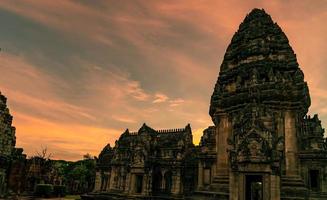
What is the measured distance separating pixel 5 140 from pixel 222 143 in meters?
21.4

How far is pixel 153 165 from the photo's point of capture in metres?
40.1

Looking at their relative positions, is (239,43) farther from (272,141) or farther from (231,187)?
(231,187)

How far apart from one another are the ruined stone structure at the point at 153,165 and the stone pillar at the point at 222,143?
12.6 metres

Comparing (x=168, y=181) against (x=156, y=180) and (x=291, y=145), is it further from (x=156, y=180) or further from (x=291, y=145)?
(x=291, y=145)

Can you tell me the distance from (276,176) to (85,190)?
169 feet

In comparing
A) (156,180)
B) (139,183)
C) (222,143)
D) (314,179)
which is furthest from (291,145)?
(139,183)

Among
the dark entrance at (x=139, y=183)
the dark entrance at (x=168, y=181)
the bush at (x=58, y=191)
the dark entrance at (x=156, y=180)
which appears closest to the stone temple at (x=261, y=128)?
the dark entrance at (x=168, y=181)

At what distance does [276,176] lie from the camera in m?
17.7

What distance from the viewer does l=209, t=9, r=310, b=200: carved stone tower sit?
18.6 meters

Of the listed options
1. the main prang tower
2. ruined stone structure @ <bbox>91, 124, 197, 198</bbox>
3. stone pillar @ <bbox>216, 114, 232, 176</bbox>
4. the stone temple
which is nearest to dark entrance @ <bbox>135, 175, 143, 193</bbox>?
ruined stone structure @ <bbox>91, 124, 197, 198</bbox>

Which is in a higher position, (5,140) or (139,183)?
(5,140)

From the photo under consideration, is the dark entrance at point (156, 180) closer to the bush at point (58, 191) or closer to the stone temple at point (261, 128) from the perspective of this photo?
the stone temple at point (261, 128)

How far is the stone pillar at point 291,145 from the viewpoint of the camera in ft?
65.7

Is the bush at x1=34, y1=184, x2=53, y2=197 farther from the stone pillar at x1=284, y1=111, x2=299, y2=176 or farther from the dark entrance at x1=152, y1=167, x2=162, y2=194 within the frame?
the stone pillar at x1=284, y1=111, x2=299, y2=176
